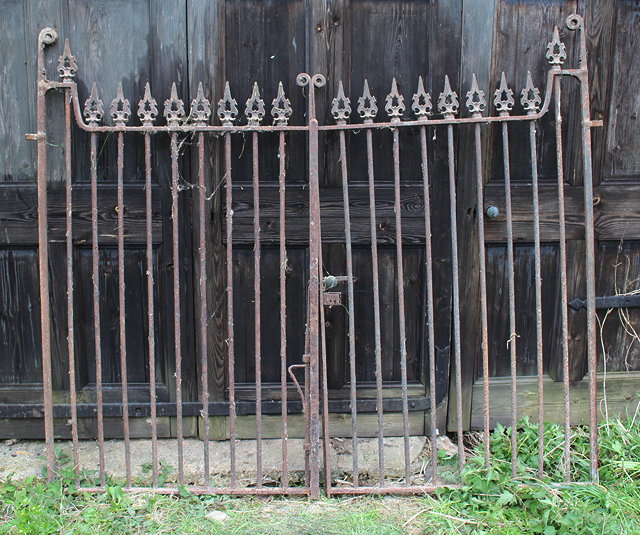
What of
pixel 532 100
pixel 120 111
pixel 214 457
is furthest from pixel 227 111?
pixel 214 457

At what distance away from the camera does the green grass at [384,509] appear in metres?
2.84

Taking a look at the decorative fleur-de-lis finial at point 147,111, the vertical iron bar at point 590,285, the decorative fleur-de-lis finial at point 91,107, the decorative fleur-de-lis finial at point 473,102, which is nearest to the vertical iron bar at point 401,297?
the decorative fleur-de-lis finial at point 473,102

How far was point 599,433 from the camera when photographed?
3463 mm

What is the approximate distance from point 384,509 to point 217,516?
0.76 metres

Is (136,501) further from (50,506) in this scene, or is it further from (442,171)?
(442,171)

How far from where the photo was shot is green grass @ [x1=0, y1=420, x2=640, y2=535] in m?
2.84

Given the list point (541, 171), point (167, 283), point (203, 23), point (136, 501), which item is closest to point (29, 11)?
point (203, 23)

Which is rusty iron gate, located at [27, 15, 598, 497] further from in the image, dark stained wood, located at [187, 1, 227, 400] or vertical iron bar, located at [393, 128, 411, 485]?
dark stained wood, located at [187, 1, 227, 400]

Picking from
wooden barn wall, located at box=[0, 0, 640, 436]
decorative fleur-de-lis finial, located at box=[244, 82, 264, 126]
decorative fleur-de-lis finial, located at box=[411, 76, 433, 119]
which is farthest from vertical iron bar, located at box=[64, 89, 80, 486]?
decorative fleur-de-lis finial, located at box=[411, 76, 433, 119]

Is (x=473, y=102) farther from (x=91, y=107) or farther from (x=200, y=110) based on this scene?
(x=91, y=107)

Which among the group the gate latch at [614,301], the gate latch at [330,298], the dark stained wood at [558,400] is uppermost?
the gate latch at [330,298]

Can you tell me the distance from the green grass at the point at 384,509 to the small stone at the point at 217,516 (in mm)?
19

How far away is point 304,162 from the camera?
336cm

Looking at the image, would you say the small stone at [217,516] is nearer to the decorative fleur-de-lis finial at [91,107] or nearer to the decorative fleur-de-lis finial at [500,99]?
the decorative fleur-de-lis finial at [91,107]
